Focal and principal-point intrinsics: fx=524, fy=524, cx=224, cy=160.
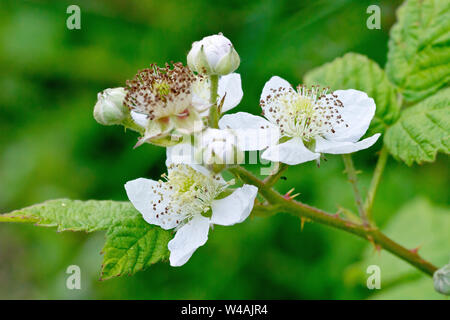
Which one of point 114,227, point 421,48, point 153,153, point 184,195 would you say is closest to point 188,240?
point 184,195

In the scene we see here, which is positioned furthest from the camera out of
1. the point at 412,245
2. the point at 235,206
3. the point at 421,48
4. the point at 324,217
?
the point at 412,245

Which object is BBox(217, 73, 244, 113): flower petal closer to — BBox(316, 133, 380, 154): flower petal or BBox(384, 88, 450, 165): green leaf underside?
BBox(316, 133, 380, 154): flower petal

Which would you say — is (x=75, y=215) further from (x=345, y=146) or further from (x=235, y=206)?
(x=345, y=146)

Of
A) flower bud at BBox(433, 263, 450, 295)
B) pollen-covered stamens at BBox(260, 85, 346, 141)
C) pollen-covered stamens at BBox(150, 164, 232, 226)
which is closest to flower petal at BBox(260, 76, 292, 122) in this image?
pollen-covered stamens at BBox(260, 85, 346, 141)

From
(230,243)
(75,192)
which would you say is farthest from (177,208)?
(75,192)

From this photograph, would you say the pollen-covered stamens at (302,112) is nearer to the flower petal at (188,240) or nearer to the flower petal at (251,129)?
the flower petal at (251,129)
